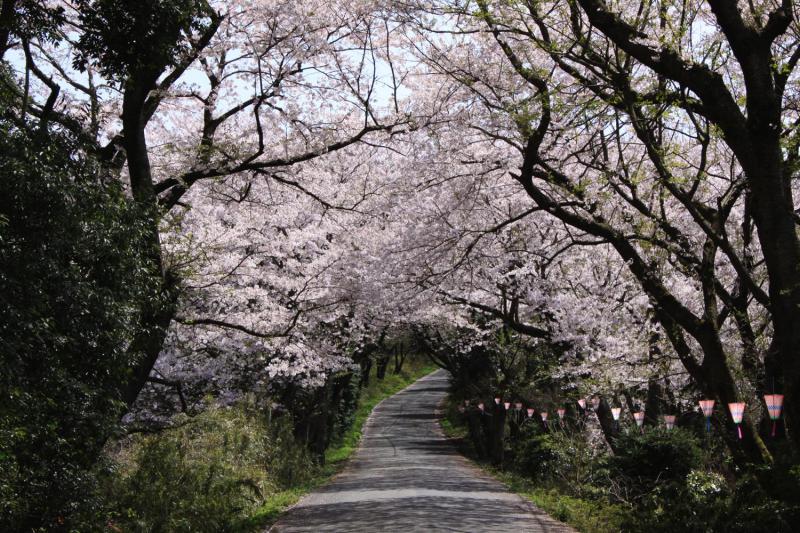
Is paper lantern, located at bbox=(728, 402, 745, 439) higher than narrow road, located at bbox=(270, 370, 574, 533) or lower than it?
higher

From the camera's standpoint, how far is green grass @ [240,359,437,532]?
46.3 ft

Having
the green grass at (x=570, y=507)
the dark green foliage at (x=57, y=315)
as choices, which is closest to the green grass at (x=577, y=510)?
the green grass at (x=570, y=507)

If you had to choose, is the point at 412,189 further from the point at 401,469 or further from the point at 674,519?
the point at 401,469

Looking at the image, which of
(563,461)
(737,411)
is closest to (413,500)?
(563,461)

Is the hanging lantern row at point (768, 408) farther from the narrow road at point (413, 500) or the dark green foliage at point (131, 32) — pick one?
the dark green foliage at point (131, 32)

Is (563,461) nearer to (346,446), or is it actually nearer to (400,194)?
(400,194)

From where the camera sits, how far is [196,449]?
13.4m

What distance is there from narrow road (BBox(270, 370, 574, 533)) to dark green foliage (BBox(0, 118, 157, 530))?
522 cm

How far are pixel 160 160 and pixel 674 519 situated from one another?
400 inches

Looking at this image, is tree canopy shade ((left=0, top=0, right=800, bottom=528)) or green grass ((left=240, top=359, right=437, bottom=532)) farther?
green grass ((left=240, top=359, right=437, bottom=532))

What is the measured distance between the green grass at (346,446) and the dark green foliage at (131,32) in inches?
304

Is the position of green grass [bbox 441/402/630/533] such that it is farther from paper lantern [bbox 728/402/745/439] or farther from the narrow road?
paper lantern [bbox 728/402/745/439]

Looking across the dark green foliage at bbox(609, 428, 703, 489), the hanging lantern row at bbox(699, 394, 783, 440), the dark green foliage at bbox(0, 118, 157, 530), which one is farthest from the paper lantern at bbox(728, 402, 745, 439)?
the dark green foliage at bbox(0, 118, 157, 530)

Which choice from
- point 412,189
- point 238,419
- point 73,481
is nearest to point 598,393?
point 412,189
